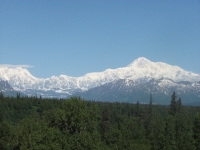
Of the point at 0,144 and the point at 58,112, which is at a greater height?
the point at 58,112

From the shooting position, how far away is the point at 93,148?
200ft

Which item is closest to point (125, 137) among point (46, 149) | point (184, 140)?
point (184, 140)

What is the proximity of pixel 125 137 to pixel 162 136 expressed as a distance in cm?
1094

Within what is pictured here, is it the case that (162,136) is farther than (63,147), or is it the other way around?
(162,136)

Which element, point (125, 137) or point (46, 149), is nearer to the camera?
point (46, 149)

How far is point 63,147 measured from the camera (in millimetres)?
61219

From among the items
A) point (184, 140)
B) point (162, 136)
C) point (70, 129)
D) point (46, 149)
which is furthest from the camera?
point (162, 136)

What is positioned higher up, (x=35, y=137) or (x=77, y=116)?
(x=77, y=116)

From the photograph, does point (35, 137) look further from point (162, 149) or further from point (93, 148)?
point (162, 149)

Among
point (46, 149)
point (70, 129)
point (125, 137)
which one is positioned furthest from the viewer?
point (125, 137)

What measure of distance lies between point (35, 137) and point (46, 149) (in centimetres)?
328

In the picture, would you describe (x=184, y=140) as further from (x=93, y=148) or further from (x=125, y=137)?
(x=93, y=148)

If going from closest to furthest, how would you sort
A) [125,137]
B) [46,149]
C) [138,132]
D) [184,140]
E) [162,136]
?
[46,149], [184,140], [162,136], [125,137], [138,132]

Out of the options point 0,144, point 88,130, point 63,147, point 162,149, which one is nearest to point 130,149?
point 162,149
